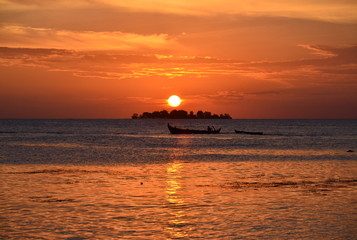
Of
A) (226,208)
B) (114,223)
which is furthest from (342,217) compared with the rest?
(114,223)

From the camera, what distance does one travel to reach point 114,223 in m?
20.7

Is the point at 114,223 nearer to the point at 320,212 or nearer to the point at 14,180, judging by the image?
the point at 320,212

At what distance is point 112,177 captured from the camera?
1459 inches

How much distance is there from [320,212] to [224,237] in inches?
286

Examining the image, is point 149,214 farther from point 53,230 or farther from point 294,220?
point 294,220

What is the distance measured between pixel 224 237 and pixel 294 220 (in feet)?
15.7

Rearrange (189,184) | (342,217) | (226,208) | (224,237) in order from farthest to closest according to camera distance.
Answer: (189,184), (226,208), (342,217), (224,237)

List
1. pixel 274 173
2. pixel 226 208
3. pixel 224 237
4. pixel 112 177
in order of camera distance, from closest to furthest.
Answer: pixel 224 237 < pixel 226 208 < pixel 112 177 < pixel 274 173

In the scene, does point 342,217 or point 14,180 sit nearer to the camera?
point 342,217

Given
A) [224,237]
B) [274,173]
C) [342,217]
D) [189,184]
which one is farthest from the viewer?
[274,173]

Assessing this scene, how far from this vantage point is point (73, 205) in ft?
80.6

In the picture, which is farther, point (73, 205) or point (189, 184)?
point (189, 184)

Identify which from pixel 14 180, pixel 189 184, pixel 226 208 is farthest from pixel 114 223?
pixel 14 180

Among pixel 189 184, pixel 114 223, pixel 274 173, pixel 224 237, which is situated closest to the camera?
pixel 224 237
